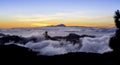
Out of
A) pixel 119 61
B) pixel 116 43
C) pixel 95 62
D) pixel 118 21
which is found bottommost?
pixel 95 62

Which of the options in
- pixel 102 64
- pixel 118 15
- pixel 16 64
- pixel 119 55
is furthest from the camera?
pixel 16 64

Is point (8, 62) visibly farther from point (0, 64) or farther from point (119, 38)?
point (119, 38)

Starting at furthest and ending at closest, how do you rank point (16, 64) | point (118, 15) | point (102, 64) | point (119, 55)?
point (16, 64) < point (102, 64) < point (119, 55) < point (118, 15)

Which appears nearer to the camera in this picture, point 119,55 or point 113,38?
point 113,38

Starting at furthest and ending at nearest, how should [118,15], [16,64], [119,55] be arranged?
[16,64], [119,55], [118,15]

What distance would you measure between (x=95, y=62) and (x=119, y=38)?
136 m

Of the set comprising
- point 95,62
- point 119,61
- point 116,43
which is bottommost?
point 95,62

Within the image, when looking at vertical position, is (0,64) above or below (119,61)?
below

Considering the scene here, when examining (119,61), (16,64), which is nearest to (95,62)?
(16,64)

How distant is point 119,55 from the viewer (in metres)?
71.2

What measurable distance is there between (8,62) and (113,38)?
464 feet

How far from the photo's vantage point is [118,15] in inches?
2527

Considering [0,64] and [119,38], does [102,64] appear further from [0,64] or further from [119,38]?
[119,38]

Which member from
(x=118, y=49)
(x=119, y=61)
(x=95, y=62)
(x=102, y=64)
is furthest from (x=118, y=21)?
(x=95, y=62)
